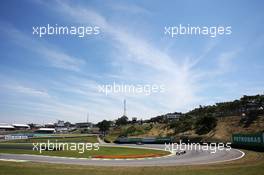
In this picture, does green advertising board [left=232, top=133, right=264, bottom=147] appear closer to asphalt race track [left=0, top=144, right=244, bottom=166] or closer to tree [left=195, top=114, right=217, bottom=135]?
asphalt race track [left=0, top=144, right=244, bottom=166]

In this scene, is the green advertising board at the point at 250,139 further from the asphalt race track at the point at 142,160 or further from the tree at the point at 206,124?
the tree at the point at 206,124

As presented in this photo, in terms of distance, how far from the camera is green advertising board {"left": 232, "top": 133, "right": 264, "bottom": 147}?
172 ft

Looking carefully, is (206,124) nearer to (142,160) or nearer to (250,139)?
(250,139)

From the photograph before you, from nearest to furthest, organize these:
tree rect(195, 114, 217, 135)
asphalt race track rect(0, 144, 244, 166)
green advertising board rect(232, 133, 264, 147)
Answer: asphalt race track rect(0, 144, 244, 166), green advertising board rect(232, 133, 264, 147), tree rect(195, 114, 217, 135)

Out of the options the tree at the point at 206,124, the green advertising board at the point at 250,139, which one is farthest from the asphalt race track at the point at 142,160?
the tree at the point at 206,124

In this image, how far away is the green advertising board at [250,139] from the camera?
5257 centimetres

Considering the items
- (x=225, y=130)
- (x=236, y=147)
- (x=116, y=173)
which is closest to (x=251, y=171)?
(x=116, y=173)

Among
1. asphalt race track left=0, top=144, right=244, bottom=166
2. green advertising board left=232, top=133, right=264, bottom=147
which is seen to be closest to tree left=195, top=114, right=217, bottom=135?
green advertising board left=232, top=133, right=264, bottom=147

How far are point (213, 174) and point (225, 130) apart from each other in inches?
2739

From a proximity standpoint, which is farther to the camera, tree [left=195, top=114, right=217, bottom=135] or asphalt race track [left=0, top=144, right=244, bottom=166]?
tree [left=195, top=114, right=217, bottom=135]

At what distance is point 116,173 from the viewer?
29375 mm

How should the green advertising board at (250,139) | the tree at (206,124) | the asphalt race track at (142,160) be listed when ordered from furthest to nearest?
1. the tree at (206,124)
2. the green advertising board at (250,139)
3. the asphalt race track at (142,160)

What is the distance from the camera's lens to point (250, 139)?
58000mm

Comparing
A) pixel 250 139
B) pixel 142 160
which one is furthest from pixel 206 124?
pixel 142 160
